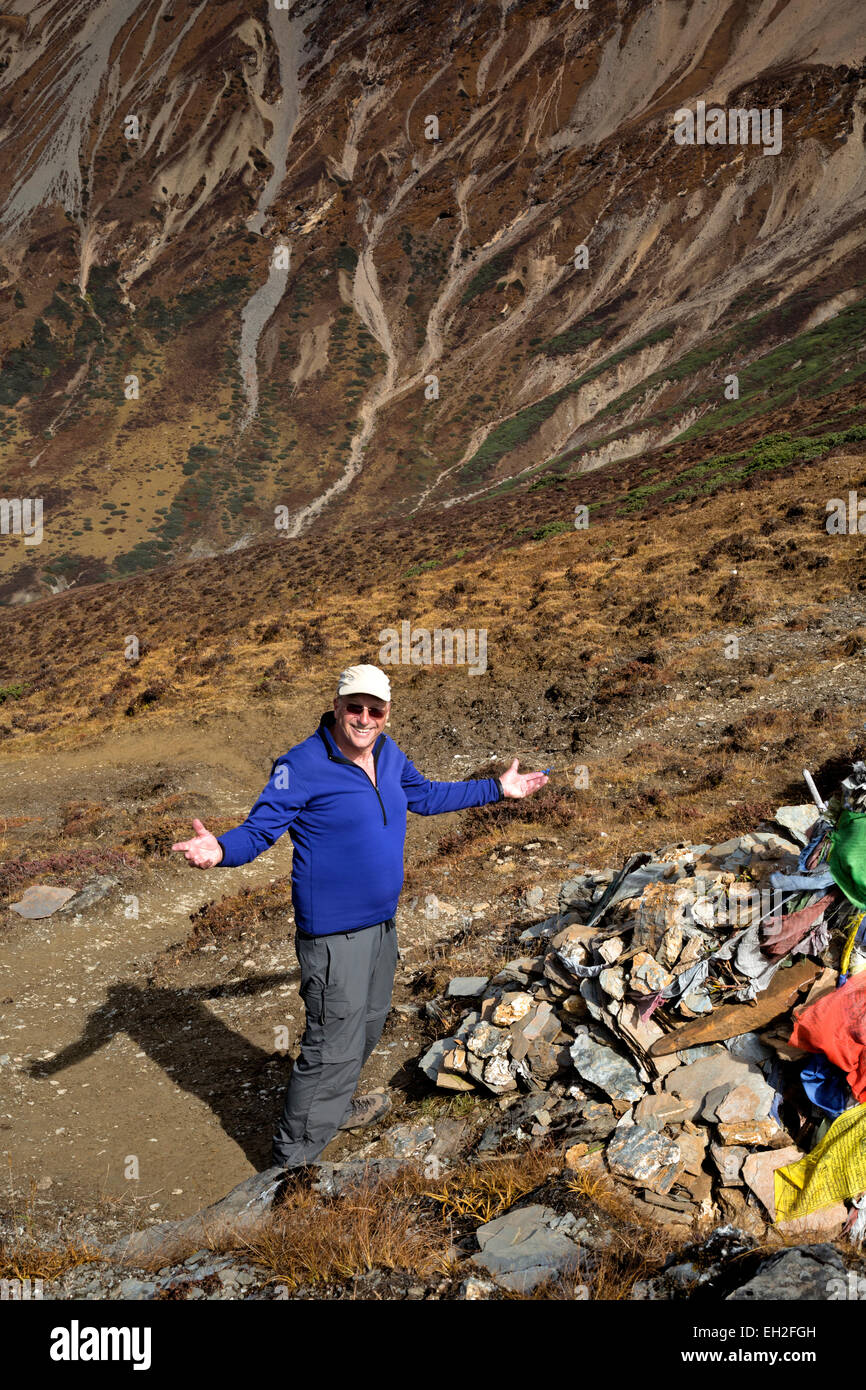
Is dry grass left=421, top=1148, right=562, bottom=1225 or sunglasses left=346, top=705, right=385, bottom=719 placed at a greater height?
sunglasses left=346, top=705, right=385, bottom=719

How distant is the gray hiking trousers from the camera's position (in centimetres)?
438

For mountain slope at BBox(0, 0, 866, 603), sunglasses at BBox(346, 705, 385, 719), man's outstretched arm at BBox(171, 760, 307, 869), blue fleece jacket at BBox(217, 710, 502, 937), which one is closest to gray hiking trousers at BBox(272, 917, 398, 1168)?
blue fleece jacket at BBox(217, 710, 502, 937)

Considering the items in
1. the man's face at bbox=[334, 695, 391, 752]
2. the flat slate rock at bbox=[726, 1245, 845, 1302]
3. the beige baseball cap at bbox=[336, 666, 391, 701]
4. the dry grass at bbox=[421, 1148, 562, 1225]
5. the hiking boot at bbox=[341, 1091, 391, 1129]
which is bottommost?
the hiking boot at bbox=[341, 1091, 391, 1129]

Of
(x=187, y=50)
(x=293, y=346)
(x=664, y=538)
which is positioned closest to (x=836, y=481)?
(x=664, y=538)

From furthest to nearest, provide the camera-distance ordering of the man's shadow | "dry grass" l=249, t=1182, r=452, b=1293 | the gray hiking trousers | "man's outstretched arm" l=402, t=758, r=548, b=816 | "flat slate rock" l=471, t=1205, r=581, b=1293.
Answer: the man's shadow < "man's outstretched arm" l=402, t=758, r=548, b=816 < the gray hiking trousers < "dry grass" l=249, t=1182, r=452, b=1293 < "flat slate rock" l=471, t=1205, r=581, b=1293

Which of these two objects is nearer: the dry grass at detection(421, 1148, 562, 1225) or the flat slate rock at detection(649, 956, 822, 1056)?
the dry grass at detection(421, 1148, 562, 1225)

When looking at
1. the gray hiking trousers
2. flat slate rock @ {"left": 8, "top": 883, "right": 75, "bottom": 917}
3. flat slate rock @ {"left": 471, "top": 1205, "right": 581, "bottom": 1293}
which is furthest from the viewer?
flat slate rock @ {"left": 8, "top": 883, "right": 75, "bottom": 917}

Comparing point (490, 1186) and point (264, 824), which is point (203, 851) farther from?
point (490, 1186)

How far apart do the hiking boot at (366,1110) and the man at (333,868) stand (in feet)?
2.41

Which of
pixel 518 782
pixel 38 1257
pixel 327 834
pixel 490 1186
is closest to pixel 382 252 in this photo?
pixel 518 782

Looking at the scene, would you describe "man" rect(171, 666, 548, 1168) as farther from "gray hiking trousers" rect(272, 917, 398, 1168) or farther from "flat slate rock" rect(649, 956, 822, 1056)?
"flat slate rock" rect(649, 956, 822, 1056)

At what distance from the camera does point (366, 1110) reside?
5344 millimetres

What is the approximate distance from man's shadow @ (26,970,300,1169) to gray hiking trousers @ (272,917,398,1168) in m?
0.99

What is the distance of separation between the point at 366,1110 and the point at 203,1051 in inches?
86.5
